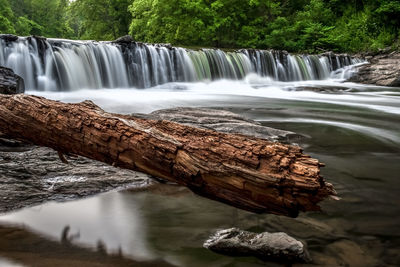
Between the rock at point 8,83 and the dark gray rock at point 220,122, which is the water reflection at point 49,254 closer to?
the dark gray rock at point 220,122

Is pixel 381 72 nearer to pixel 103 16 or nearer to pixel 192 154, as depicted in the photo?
pixel 192 154

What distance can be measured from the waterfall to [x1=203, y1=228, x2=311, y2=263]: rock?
10854 millimetres

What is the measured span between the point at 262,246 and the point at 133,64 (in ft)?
42.4

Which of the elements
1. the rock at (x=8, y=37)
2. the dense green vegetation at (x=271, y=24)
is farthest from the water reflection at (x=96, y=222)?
the dense green vegetation at (x=271, y=24)

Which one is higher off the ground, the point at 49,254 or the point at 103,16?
the point at 103,16

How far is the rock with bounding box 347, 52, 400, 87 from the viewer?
55.2 ft

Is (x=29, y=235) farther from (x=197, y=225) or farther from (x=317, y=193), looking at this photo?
(x=317, y=193)

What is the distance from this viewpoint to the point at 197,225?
8.44 feet

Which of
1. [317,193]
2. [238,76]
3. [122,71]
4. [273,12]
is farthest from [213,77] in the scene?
[317,193]

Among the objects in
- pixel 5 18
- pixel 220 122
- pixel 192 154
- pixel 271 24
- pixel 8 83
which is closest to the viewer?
pixel 192 154

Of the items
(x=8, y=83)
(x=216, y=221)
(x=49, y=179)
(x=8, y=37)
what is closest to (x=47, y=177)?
(x=49, y=179)

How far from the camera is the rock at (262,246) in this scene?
2.07 metres

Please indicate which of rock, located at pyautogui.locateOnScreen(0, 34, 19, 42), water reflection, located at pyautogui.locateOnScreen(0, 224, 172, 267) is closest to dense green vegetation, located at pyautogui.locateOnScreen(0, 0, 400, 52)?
rock, located at pyautogui.locateOnScreen(0, 34, 19, 42)

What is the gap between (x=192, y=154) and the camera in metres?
2.01
